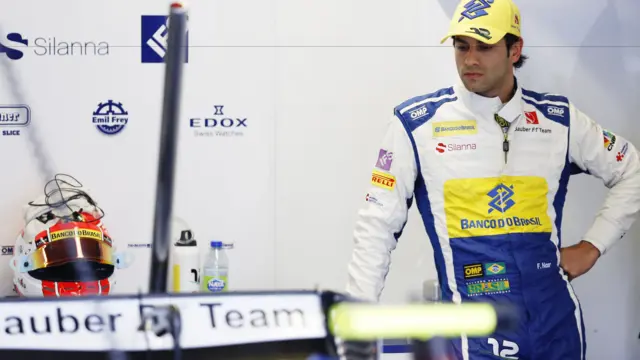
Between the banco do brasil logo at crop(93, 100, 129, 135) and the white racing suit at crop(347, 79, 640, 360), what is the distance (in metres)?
1.14

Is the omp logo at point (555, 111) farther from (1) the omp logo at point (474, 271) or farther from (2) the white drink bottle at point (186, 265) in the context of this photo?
(2) the white drink bottle at point (186, 265)

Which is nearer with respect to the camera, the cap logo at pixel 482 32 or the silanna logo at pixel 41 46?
the cap logo at pixel 482 32

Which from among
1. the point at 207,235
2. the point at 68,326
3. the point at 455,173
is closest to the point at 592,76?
the point at 455,173

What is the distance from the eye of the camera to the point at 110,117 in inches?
129

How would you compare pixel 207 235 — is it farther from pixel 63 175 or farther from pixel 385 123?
pixel 385 123

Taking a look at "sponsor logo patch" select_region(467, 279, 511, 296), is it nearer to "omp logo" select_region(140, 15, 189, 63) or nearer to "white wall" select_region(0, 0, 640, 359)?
"white wall" select_region(0, 0, 640, 359)

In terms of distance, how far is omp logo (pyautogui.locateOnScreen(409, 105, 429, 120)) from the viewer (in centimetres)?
267

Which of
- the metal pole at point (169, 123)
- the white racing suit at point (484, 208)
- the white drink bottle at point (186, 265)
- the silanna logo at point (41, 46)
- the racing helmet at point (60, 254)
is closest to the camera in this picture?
the metal pole at point (169, 123)

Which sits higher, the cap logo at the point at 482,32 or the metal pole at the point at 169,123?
the cap logo at the point at 482,32

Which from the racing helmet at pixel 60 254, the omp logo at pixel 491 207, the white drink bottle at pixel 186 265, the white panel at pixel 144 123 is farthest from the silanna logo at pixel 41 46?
the omp logo at pixel 491 207

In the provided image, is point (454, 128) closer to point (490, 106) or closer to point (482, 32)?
point (490, 106)

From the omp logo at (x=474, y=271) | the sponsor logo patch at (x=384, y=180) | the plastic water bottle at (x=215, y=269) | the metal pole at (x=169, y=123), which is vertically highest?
the metal pole at (x=169, y=123)

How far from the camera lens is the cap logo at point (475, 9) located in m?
2.67

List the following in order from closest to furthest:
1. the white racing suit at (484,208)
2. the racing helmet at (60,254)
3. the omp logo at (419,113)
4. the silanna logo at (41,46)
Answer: the white racing suit at (484,208), the omp logo at (419,113), the racing helmet at (60,254), the silanna logo at (41,46)
